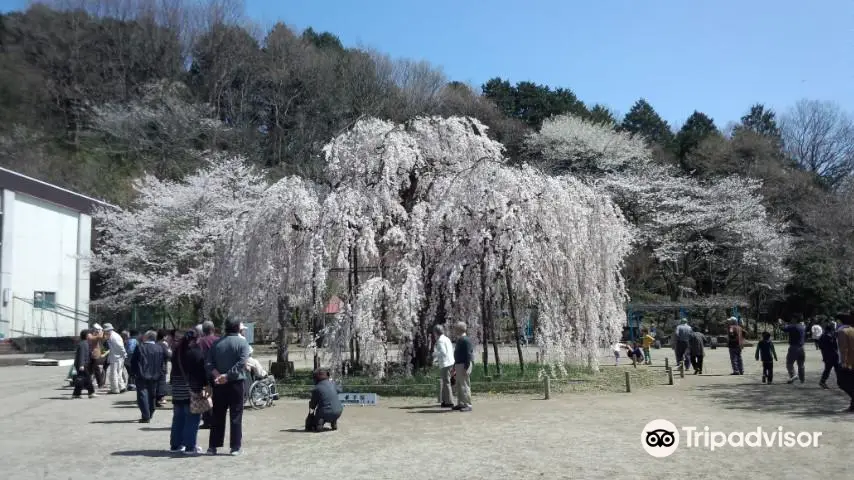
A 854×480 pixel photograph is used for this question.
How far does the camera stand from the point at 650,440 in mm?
9258

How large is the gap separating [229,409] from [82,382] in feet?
28.6

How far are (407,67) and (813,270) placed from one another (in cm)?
3604

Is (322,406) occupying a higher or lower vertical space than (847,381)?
lower

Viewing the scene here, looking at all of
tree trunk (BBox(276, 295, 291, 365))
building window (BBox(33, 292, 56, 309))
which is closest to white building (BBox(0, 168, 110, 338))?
building window (BBox(33, 292, 56, 309))

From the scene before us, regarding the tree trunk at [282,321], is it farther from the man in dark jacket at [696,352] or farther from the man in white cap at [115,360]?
the man in dark jacket at [696,352]

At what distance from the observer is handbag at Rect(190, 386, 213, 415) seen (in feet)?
28.1

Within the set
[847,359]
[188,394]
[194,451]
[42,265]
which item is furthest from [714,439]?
[42,265]

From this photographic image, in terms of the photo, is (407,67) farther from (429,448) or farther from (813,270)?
(429,448)

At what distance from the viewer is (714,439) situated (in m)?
9.48

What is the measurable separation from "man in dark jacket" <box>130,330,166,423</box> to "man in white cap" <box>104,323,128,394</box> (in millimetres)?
4063

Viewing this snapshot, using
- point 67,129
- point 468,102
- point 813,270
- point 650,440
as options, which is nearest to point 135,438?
point 650,440

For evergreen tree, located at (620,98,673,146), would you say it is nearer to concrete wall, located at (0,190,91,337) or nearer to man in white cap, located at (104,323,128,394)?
concrete wall, located at (0,190,91,337)

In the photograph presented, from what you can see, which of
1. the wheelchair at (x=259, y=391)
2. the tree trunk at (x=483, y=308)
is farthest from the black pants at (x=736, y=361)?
the wheelchair at (x=259, y=391)

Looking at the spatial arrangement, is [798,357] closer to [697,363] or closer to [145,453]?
[697,363]
